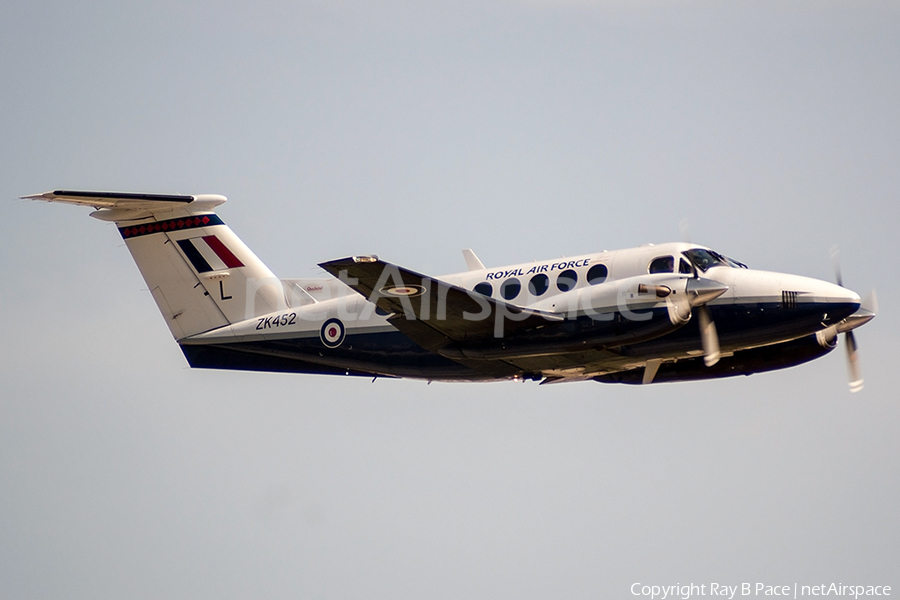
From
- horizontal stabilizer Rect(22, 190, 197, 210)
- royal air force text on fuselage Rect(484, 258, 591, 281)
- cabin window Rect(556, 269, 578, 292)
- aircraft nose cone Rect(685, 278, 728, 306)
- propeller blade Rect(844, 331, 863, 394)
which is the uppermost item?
horizontal stabilizer Rect(22, 190, 197, 210)

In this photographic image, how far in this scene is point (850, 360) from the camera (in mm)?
18359

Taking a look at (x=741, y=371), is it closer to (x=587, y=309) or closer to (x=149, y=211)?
(x=587, y=309)

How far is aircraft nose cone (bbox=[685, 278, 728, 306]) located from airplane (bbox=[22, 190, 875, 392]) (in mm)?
23

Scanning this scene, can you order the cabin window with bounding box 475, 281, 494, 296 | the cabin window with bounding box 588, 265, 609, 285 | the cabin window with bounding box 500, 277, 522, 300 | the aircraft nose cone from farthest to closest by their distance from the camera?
the cabin window with bounding box 475, 281, 494, 296
the cabin window with bounding box 500, 277, 522, 300
the cabin window with bounding box 588, 265, 609, 285
the aircraft nose cone

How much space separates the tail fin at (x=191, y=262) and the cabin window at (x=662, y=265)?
697cm

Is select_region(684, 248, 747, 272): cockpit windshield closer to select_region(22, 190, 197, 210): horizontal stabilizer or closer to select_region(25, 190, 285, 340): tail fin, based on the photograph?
select_region(25, 190, 285, 340): tail fin

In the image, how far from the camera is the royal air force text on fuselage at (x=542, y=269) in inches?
619

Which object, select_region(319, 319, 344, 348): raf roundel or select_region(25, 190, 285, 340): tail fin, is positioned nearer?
select_region(319, 319, 344, 348): raf roundel

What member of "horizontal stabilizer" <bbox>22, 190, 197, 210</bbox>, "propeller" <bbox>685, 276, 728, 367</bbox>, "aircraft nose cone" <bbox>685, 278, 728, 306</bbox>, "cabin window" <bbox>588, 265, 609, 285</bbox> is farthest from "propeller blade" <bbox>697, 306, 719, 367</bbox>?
"horizontal stabilizer" <bbox>22, 190, 197, 210</bbox>

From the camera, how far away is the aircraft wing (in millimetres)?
14227

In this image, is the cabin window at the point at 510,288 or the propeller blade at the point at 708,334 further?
the cabin window at the point at 510,288

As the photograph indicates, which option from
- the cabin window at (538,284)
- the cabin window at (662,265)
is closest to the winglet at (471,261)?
the cabin window at (538,284)

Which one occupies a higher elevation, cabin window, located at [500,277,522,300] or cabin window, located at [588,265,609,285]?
cabin window, located at [588,265,609,285]

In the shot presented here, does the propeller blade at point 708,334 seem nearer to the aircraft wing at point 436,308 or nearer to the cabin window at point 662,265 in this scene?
the cabin window at point 662,265
